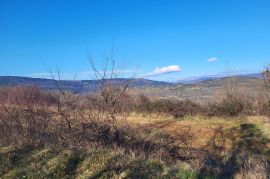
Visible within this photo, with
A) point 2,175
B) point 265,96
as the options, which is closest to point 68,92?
point 2,175

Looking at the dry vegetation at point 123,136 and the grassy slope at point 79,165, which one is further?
the dry vegetation at point 123,136

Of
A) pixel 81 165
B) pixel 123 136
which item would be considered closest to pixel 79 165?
pixel 81 165

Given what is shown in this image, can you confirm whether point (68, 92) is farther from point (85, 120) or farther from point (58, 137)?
point (58, 137)

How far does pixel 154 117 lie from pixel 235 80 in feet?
22.9

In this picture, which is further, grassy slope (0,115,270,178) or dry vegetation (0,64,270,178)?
dry vegetation (0,64,270,178)

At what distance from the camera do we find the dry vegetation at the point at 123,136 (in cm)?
718

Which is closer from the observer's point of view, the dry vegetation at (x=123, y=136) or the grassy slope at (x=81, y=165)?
the grassy slope at (x=81, y=165)

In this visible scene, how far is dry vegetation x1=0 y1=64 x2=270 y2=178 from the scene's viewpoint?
718cm

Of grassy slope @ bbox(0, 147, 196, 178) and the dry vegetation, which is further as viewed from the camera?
the dry vegetation

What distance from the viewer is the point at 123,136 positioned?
11602 mm

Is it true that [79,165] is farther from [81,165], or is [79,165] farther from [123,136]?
[123,136]

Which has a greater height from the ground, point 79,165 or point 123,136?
point 79,165

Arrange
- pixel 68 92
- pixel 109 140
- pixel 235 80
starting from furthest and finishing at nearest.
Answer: pixel 235 80, pixel 68 92, pixel 109 140

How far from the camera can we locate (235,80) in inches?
1054
